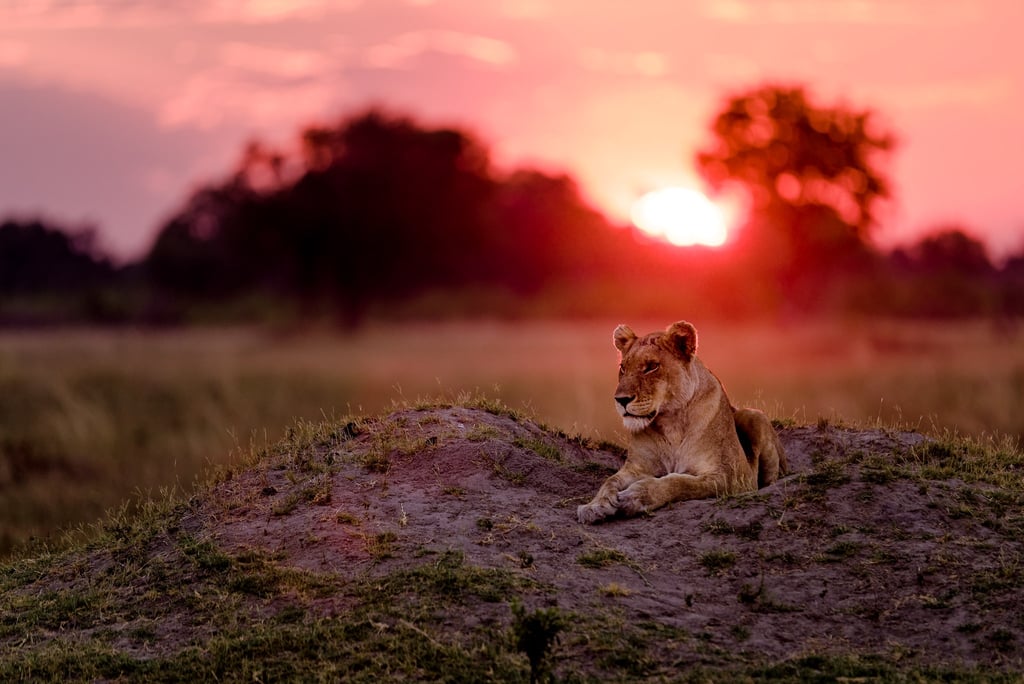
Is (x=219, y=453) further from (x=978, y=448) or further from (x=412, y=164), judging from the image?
(x=412, y=164)

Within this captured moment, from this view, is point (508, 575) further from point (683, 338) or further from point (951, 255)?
point (951, 255)

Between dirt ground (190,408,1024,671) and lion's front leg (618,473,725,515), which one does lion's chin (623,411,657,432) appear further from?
dirt ground (190,408,1024,671)

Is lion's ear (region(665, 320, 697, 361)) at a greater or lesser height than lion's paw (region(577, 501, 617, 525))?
greater

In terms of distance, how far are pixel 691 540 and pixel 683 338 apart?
1.40 m

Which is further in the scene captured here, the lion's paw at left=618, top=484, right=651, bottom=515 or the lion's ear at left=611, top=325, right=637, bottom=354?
the lion's ear at left=611, top=325, right=637, bottom=354

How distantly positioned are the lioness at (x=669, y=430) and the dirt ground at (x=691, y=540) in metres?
0.16

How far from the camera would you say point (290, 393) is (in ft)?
85.2

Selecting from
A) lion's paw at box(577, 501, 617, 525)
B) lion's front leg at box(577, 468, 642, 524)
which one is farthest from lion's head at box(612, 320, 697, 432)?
lion's paw at box(577, 501, 617, 525)

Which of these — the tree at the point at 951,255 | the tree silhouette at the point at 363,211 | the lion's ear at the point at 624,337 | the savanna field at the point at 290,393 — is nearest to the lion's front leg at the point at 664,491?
the lion's ear at the point at 624,337

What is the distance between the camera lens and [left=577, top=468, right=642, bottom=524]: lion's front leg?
28.3ft

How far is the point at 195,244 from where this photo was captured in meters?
66.6

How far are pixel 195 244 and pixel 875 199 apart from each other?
33.7 meters

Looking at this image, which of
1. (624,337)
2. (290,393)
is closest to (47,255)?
(290,393)

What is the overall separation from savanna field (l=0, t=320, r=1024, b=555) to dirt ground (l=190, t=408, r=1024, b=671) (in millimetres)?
1616
